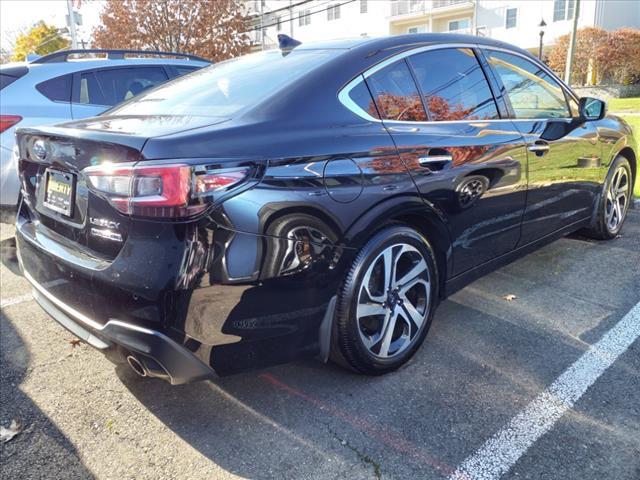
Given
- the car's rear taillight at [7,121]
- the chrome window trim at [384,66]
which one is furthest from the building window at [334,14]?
the chrome window trim at [384,66]

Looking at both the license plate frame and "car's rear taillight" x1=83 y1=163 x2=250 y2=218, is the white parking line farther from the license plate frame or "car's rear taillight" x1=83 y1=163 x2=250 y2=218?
the license plate frame

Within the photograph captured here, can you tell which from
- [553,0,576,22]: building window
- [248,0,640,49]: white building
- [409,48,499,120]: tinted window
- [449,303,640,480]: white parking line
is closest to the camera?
[449,303,640,480]: white parking line

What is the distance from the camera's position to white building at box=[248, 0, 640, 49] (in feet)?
99.7

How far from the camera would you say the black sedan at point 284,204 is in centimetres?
191

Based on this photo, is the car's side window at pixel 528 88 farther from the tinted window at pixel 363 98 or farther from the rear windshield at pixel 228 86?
the rear windshield at pixel 228 86

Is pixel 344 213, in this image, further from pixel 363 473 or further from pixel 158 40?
pixel 158 40

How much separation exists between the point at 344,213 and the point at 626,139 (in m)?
3.58

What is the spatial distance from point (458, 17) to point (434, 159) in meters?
38.5

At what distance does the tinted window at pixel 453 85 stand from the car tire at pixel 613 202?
1872 millimetres

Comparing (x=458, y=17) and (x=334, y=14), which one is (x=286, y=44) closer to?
(x=458, y=17)

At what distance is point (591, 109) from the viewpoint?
389 cm

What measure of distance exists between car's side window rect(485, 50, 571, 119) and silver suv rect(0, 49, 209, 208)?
369 cm

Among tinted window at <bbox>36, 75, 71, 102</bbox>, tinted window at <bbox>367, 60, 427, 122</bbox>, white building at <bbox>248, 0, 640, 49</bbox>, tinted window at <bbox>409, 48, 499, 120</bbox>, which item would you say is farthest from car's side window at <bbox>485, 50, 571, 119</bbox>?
white building at <bbox>248, 0, 640, 49</bbox>

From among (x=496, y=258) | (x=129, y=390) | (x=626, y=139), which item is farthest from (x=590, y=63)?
(x=129, y=390)
